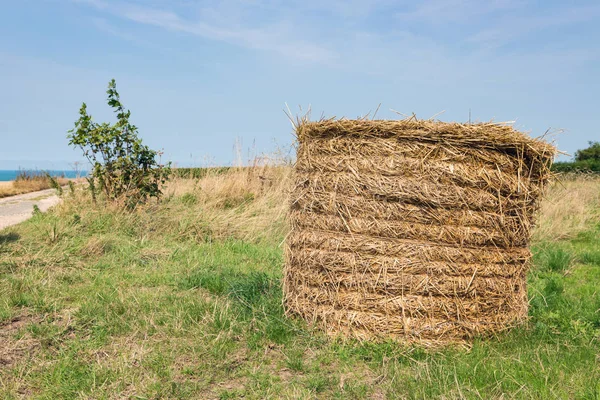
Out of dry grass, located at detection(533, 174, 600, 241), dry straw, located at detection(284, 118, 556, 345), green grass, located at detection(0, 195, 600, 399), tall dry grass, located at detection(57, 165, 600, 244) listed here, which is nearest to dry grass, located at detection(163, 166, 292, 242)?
tall dry grass, located at detection(57, 165, 600, 244)

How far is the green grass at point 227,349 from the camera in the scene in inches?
115

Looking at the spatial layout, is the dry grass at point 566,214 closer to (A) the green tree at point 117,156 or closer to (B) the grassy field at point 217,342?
(B) the grassy field at point 217,342

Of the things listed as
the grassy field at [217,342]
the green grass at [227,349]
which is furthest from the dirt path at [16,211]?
the green grass at [227,349]

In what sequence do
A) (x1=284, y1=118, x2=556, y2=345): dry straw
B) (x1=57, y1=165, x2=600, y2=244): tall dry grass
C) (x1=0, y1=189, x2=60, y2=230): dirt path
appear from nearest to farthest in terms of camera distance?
(x1=284, y1=118, x2=556, y2=345): dry straw
(x1=57, y1=165, x2=600, y2=244): tall dry grass
(x1=0, y1=189, x2=60, y2=230): dirt path

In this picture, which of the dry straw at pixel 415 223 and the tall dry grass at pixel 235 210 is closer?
the dry straw at pixel 415 223

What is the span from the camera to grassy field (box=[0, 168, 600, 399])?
293cm

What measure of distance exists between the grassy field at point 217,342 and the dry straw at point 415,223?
0.69 ft

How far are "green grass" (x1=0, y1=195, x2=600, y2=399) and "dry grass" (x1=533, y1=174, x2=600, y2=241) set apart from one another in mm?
3541

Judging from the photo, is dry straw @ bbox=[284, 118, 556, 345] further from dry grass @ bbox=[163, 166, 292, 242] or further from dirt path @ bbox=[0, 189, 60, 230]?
dirt path @ bbox=[0, 189, 60, 230]

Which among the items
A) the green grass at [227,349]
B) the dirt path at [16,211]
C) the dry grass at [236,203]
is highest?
the dry grass at [236,203]

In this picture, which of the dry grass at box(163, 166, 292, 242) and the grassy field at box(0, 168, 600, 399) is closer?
the grassy field at box(0, 168, 600, 399)

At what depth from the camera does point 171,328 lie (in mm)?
3646

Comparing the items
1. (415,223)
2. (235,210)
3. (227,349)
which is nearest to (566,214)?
(235,210)

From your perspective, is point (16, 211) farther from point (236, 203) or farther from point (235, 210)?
point (235, 210)
